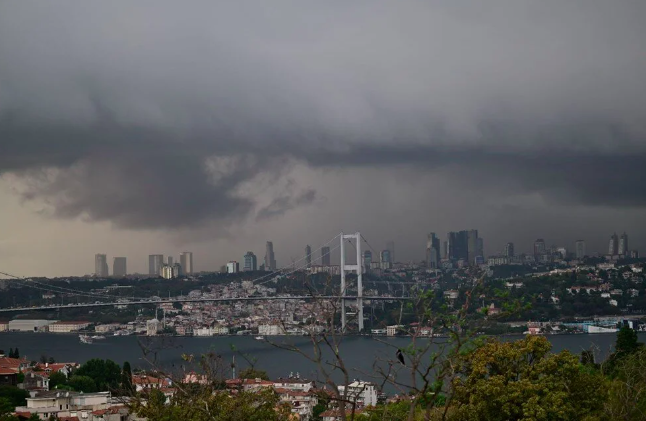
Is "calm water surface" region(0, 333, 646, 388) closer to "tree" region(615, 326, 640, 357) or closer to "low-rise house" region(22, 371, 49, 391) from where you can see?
"low-rise house" region(22, 371, 49, 391)

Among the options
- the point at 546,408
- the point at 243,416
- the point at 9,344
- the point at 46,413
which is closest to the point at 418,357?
the point at 243,416

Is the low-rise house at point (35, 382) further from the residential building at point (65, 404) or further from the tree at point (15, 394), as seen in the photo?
the residential building at point (65, 404)

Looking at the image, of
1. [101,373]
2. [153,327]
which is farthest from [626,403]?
[153,327]

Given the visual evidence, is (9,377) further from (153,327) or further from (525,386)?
(153,327)

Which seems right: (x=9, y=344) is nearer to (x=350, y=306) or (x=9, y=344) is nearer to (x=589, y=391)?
(x=350, y=306)

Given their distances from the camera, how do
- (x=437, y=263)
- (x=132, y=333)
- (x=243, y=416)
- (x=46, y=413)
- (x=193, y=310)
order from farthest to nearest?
(x=437, y=263)
(x=193, y=310)
(x=132, y=333)
(x=46, y=413)
(x=243, y=416)

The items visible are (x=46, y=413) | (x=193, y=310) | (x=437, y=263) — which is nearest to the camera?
(x=46, y=413)

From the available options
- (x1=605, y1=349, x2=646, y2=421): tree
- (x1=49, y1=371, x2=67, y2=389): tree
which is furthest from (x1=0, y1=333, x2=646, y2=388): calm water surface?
(x1=605, y1=349, x2=646, y2=421): tree
